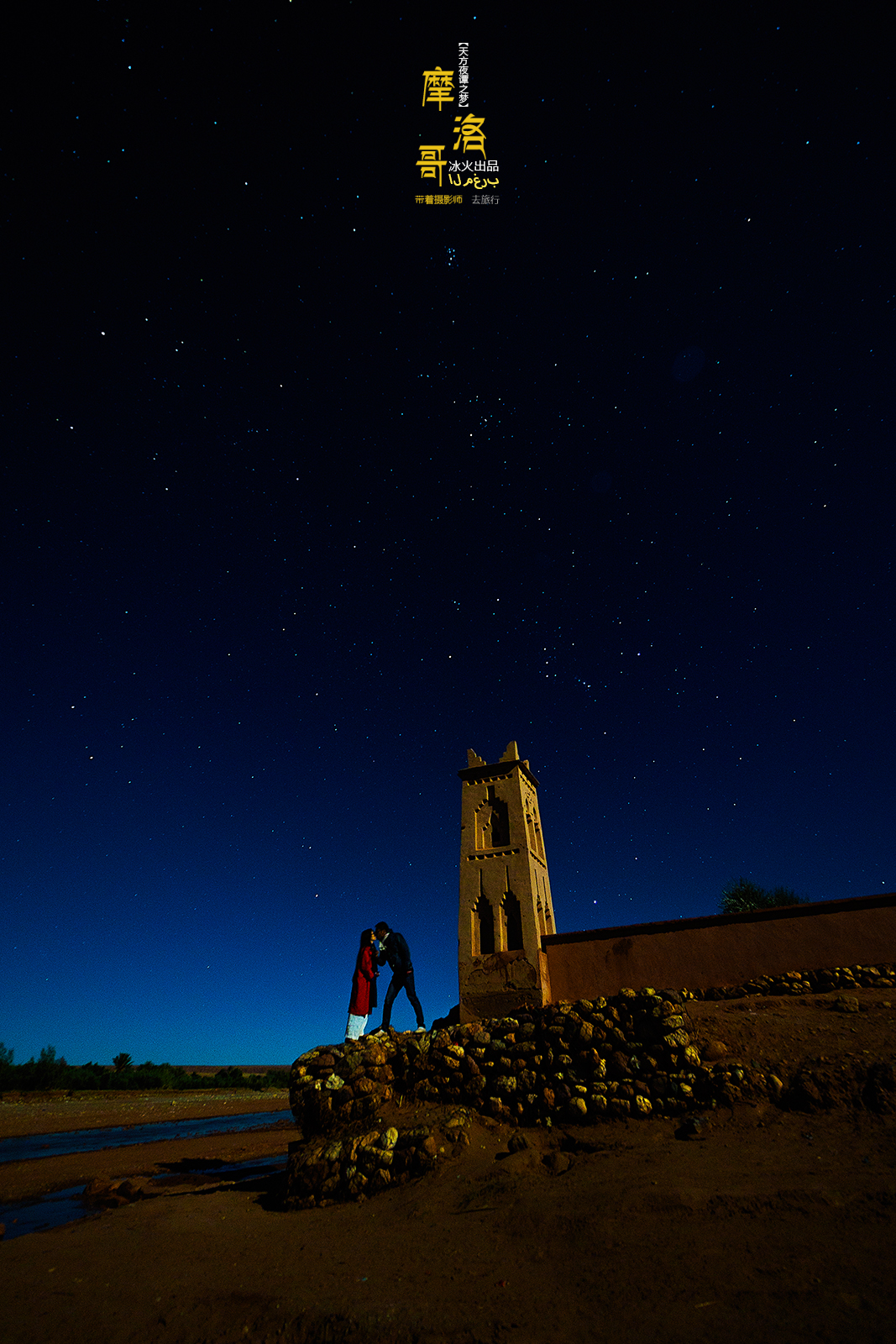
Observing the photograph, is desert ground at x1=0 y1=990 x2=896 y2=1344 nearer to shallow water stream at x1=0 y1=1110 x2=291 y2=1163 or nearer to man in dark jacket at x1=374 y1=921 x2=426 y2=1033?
man in dark jacket at x1=374 y1=921 x2=426 y2=1033

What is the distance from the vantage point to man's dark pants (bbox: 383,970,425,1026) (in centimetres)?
1135

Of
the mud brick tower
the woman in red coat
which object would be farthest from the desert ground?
the mud brick tower

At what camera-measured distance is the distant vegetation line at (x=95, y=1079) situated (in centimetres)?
4222

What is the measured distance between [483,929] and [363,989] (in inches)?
Result: 153

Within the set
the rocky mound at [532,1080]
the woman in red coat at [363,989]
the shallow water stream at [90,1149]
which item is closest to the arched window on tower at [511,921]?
the woman in red coat at [363,989]

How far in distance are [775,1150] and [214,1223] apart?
7572 mm

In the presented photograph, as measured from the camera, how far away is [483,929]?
1380cm

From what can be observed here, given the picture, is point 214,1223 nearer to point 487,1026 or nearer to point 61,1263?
point 61,1263

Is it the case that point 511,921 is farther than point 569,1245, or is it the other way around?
point 511,921

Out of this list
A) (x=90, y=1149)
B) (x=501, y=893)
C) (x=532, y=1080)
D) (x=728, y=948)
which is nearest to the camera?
(x=532, y=1080)

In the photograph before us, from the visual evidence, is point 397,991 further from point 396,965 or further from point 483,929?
point 483,929

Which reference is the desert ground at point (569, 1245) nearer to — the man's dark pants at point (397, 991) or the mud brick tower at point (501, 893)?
the man's dark pants at point (397, 991)

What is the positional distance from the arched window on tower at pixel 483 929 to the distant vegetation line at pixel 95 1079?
3680cm

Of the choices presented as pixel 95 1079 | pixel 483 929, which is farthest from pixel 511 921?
pixel 95 1079
